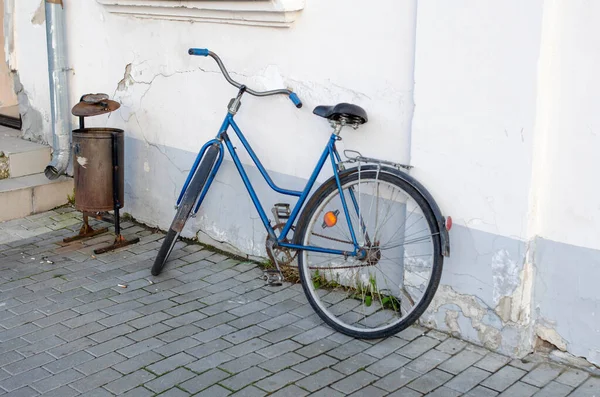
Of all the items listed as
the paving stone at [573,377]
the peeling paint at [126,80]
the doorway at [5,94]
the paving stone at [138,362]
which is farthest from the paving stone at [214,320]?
the doorway at [5,94]

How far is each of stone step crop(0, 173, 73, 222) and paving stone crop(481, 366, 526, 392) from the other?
436cm

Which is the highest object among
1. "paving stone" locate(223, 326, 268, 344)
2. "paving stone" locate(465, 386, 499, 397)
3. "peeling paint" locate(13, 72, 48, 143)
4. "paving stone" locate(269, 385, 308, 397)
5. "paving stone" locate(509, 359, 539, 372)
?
"peeling paint" locate(13, 72, 48, 143)

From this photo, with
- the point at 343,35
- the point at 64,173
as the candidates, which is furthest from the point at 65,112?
the point at 343,35

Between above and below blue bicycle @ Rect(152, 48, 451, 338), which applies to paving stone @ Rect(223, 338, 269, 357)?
below

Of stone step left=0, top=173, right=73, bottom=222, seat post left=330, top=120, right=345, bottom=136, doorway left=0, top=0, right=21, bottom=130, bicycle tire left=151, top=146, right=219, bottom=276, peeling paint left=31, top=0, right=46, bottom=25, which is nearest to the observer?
seat post left=330, top=120, right=345, bottom=136

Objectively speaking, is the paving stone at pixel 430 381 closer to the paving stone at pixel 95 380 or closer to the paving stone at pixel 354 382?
the paving stone at pixel 354 382

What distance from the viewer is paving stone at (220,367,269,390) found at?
4035 mm

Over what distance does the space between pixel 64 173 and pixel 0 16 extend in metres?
2.52

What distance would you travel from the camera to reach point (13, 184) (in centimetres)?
678

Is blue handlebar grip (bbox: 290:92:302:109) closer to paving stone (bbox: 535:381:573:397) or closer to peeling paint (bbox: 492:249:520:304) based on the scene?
peeling paint (bbox: 492:249:520:304)

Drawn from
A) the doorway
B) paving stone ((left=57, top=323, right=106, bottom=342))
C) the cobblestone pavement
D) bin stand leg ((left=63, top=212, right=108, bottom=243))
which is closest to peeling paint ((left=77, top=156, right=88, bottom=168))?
bin stand leg ((left=63, top=212, right=108, bottom=243))

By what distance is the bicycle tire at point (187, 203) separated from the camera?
5.30m

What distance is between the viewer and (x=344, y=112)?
455cm

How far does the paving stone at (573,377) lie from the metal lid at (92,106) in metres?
3.70
